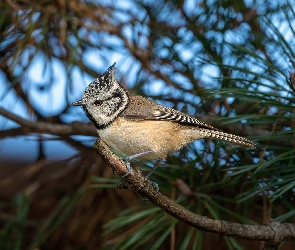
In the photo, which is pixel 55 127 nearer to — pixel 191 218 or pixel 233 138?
pixel 233 138

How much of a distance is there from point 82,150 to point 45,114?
28cm

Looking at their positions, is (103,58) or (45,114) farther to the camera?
(45,114)

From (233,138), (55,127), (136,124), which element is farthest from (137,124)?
(55,127)

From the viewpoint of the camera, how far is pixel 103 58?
8.41 ft

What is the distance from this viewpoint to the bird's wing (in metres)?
1.92

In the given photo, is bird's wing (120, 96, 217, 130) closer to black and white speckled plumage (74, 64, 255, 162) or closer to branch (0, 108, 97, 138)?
black and white speckled plumage (74, 64, 255, 162)

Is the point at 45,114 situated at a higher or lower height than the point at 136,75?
lower

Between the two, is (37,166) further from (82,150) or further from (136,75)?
(136,75)

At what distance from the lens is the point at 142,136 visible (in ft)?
6.20

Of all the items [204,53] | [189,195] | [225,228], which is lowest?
[225,228]

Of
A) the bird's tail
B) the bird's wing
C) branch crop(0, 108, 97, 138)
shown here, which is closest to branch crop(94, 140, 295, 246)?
the bird's tail

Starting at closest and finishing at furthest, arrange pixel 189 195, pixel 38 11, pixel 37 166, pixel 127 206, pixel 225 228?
1. pixel 225 228
2. pixel 189 195
3. pixel 38 11
4. pixel 127 206
5. pixel 37 166

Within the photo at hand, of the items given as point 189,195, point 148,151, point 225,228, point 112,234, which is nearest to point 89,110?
point 148,151

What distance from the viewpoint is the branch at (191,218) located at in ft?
4.82
